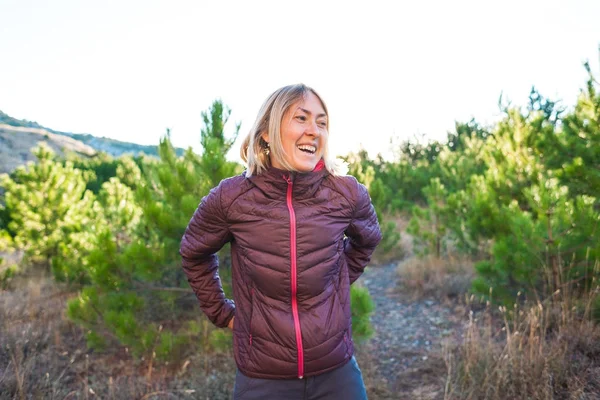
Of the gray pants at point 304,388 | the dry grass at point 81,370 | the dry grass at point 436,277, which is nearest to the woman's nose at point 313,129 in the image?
the gray pants at point 304,388

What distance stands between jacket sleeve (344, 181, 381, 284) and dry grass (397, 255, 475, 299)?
154 inches

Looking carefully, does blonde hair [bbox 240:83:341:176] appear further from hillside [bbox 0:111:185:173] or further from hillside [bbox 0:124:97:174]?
hillside [bbox 0:124:97:174]

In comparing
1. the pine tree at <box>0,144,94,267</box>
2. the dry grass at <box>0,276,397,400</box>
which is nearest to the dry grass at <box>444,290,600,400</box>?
the dry grass at <box>0,276,397,400</box>

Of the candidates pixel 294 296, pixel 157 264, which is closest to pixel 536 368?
pixel 294 296

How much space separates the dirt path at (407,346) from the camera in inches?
120

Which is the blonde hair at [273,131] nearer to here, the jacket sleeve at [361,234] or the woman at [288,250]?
the woman at [288,250]

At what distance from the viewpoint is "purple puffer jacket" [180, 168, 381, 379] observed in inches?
52.4

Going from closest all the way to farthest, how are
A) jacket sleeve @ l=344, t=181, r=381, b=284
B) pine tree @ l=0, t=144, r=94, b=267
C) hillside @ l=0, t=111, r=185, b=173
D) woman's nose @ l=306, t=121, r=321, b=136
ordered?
1. woman's nose @ l=306, t=121, r=321, b=136
2. jacket sleeve @ l=344, t=181, r=381, b=284
3. pine tree @ l=0, t=144, r=94, b=267
4. hillside @ l=0, t=111, r=185, b=173

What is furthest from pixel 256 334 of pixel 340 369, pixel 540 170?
pixel 540 170

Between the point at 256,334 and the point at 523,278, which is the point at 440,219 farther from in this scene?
the point at 256,334

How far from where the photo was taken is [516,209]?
413cm

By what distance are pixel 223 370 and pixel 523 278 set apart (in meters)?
2.81

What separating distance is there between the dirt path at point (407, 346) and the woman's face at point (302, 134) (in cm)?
223

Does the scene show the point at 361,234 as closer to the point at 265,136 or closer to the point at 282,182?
the point at 282,182
